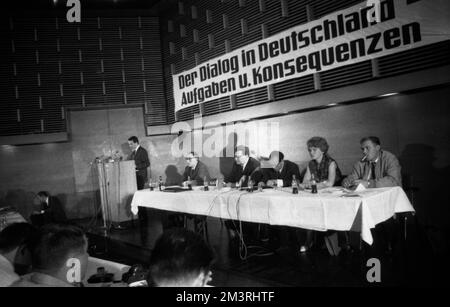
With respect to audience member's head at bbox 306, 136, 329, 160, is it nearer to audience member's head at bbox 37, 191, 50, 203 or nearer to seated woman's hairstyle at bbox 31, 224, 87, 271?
seated woman's hairstyle at bbox 31, 224, 87, 271

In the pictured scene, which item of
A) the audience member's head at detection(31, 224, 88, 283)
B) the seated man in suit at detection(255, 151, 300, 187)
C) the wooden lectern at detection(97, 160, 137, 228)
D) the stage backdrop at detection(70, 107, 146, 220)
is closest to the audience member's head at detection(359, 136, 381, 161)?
the seated man in suit at detection(255, 151, 300, 187)

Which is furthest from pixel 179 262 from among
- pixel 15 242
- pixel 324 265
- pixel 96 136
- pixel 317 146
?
pixel 96 136

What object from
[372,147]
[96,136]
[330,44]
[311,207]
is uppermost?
[330,44]

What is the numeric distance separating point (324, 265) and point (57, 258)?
2.80m

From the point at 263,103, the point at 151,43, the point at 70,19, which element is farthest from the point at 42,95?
the point at 263,103

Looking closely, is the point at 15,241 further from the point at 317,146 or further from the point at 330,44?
the point at 330,44

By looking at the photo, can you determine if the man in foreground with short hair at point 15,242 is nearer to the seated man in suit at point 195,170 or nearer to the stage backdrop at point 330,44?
the seated man in suit at point 195,170

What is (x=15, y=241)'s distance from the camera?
1.98 m

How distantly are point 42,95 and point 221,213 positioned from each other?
6075mm

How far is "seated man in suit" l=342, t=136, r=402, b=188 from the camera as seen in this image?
11.7 ft

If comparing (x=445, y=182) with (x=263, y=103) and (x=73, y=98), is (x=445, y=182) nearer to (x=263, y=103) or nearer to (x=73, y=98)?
(x=263, y=103)

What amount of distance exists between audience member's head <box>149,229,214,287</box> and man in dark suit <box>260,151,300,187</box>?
11.6ft
